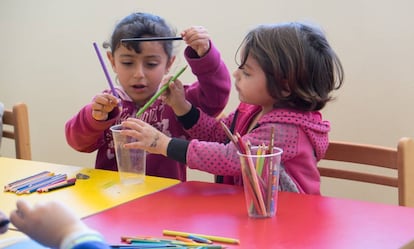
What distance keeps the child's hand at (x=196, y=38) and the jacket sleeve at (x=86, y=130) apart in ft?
0.85

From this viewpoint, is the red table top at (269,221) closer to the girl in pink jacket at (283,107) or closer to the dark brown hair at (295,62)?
the girl in pink jacket at (283,107)

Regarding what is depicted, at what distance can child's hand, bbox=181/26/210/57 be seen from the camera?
1488 millimetres

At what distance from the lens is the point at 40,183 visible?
131 centimetres

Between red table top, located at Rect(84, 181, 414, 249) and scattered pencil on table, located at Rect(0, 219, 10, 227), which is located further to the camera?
red table top, located at Rect(84, 181, 414, 249)

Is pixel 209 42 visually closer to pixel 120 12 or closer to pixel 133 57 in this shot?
pixel 133 57

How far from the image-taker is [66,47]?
277 centimetres

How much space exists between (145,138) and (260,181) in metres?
0.30

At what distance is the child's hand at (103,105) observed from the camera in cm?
146

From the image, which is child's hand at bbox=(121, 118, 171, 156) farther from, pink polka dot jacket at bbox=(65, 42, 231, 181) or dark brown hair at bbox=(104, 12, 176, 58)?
dark brown hair at bbox=(104, 12, 176, 58)

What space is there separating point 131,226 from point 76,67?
5.95 feet

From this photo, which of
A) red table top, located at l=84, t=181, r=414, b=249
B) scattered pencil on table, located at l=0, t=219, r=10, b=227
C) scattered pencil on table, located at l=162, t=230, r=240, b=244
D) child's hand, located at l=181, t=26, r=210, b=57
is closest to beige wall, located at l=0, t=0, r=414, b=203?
child's hand, located at l=181, t=26, r=210, b=57

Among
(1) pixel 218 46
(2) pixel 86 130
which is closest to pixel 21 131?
(2) pixel 86 130

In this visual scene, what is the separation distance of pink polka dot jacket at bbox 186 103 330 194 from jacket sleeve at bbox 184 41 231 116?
29 centimetres

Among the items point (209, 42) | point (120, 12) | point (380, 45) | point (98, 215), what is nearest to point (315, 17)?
point (380, 45)
